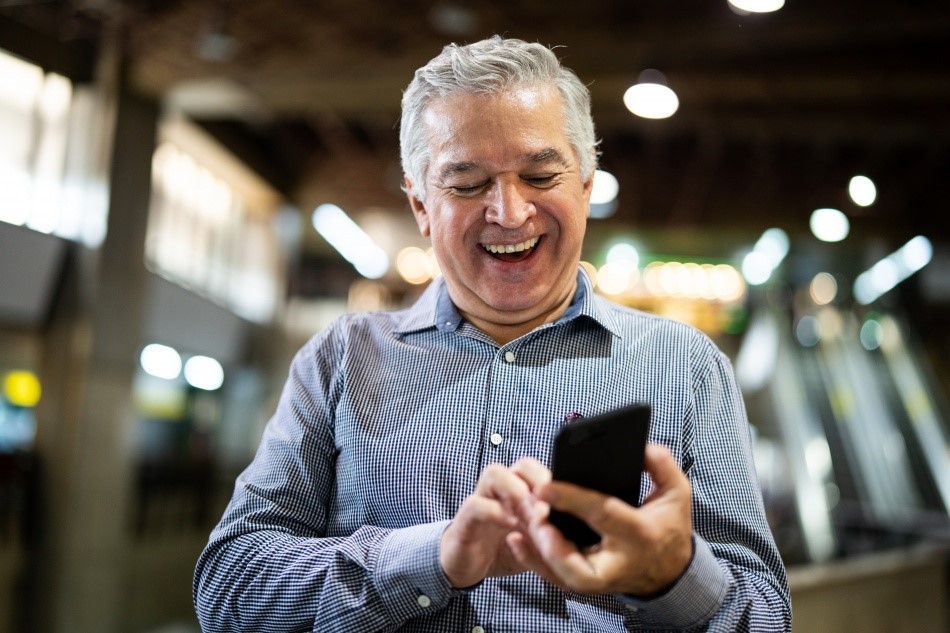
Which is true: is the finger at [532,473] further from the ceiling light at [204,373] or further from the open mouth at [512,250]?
the ceiling light at [204,373]

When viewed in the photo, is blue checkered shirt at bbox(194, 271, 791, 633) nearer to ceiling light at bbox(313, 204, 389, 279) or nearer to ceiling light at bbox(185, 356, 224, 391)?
ceiling light at bbox(185, 356, 224, 391)

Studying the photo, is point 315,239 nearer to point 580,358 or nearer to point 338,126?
point 338,126

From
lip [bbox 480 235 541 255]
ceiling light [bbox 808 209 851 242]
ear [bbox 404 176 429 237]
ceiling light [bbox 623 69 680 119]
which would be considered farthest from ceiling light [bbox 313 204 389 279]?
lip [bbox 480 235 541 255]

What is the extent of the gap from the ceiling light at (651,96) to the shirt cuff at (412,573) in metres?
5.95

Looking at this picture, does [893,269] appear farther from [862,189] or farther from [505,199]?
[505,199]

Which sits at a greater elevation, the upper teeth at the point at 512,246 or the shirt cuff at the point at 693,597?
the upper teeth at the point at 512,246

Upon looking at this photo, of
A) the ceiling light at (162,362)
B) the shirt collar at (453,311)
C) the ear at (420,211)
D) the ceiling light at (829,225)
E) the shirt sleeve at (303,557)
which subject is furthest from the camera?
the ceiling light at (829,225)

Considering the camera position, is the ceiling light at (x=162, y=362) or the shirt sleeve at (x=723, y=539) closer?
the shirt sleeve at (x=723, y=539)

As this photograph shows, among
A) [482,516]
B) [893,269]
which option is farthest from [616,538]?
[893,269]

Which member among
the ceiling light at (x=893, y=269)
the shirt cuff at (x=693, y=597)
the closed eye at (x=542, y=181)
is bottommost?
the shirt cuff at (x=693, y=597)

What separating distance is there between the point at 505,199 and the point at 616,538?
61 centimetres

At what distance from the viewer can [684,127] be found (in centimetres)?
1014

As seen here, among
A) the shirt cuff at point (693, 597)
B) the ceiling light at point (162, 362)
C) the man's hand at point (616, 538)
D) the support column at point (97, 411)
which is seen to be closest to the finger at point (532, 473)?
the man's hand at point (616, 538)

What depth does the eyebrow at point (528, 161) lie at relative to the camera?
54.2 inches
